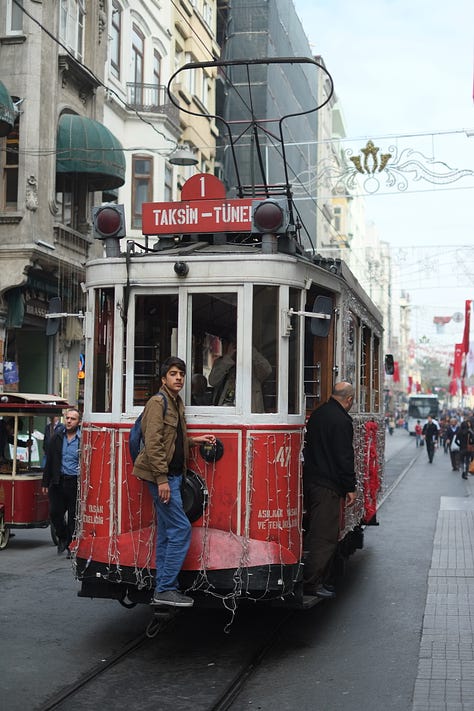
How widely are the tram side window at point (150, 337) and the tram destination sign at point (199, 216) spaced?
671 millimetres

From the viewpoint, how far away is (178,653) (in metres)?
7.46

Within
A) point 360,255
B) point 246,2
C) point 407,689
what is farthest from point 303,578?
point 360,255

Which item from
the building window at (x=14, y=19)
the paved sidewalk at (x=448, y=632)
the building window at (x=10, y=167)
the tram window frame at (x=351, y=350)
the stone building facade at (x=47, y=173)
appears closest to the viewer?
the paved sidewalk at (x=448, y=632)

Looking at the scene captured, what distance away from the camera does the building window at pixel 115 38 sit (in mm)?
27016

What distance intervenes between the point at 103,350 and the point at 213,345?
0.84 metres

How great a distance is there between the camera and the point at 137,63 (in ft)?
96.7

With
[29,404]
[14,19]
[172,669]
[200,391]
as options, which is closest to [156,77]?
[14,19]

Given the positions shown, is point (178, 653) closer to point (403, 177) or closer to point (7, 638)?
point (7, 638)

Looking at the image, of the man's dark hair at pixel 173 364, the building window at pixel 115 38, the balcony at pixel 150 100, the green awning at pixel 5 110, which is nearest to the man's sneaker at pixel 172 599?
the man's dark hair at pixel 173 364

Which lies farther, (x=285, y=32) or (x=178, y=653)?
(x=285, y=32)

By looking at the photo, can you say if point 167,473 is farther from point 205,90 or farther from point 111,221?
point 205,90

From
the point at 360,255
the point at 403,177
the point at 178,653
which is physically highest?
the point at 360,255

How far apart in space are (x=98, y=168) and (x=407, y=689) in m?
17.8

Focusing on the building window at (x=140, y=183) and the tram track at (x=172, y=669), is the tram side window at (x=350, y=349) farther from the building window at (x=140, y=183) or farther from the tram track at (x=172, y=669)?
the building window at (x=140, y=183)
